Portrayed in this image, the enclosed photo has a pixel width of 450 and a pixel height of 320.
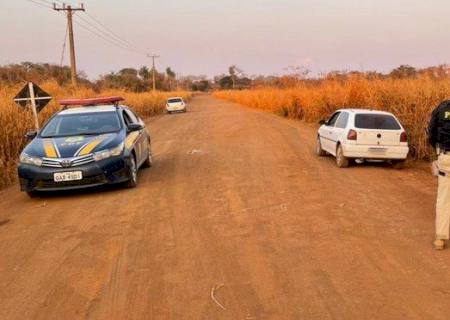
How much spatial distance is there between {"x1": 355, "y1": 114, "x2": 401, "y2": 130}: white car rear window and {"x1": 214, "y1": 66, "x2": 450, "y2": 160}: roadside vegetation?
154 cm

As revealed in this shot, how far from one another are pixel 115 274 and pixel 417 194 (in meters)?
6.10

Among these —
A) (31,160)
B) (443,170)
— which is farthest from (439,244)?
(31,160)

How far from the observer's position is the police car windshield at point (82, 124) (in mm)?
10984

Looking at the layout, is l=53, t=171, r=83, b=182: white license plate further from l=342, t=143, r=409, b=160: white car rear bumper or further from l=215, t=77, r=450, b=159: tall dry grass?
l=215, t=77, r=450, b=159: tall dry grass

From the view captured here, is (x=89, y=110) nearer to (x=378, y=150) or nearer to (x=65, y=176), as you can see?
(x=65, y=176)

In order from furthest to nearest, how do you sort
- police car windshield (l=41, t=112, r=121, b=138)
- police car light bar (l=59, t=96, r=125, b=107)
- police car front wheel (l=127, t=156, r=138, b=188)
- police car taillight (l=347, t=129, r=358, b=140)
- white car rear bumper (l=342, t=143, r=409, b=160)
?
police car light bar (l=59, t=96, r=125, b=107)
police car taillight (l=347, t=129, r=358, b=140)
white car rear bumper (l=342, t=143, r=409, b=160)
police car windshield (l=41, t=112, r=121, b=138)
police car front wheel (l=127, t=156, r=138, b=188)

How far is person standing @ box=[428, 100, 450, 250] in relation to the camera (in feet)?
20.5

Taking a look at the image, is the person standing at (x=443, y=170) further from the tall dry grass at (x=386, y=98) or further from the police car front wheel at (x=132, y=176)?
the tall dry grass at (x=386, y=98)

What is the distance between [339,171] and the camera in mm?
12336

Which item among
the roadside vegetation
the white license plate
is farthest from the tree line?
the white license plate

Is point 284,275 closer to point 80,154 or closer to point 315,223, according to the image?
point 315,223

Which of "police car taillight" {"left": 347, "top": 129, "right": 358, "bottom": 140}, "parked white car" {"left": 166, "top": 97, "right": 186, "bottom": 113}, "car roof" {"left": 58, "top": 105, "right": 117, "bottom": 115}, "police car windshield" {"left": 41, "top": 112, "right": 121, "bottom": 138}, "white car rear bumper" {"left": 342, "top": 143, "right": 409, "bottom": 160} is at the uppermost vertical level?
"car roof" {"left": 58, "top": 105, "right": 117, "bottom": 115}

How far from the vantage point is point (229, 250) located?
6.37 metres

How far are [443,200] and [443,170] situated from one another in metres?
0.36
